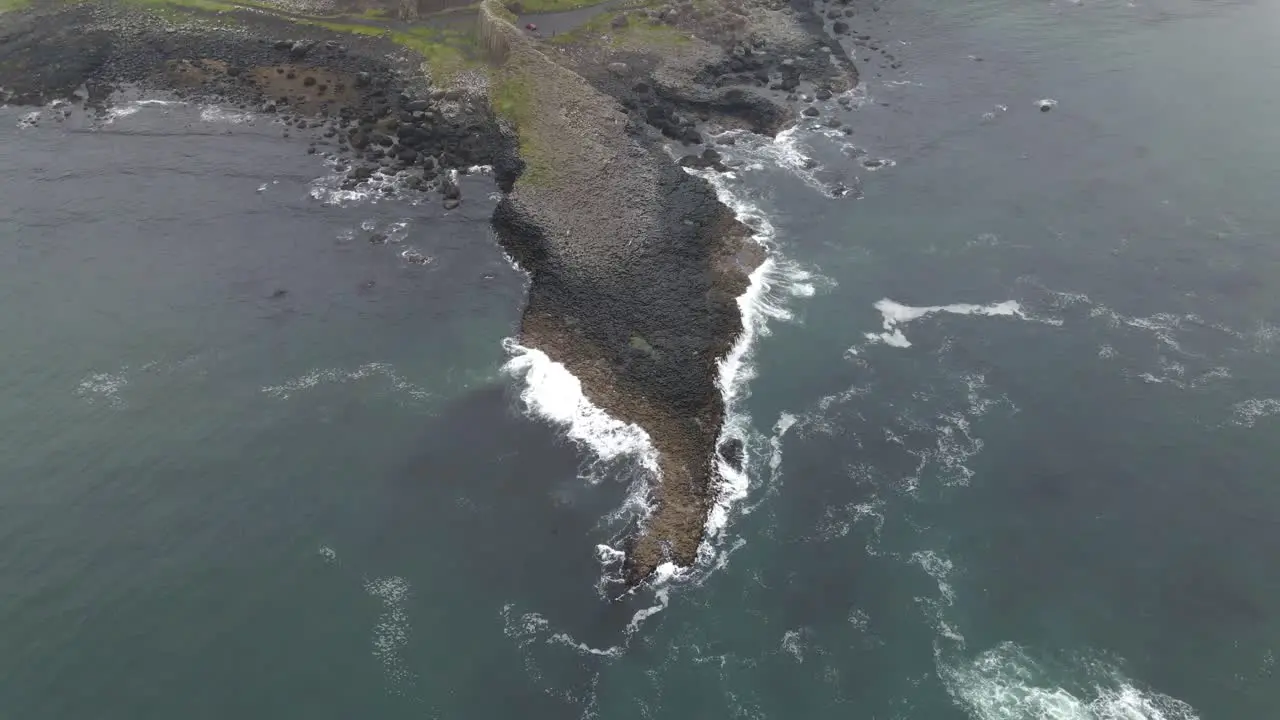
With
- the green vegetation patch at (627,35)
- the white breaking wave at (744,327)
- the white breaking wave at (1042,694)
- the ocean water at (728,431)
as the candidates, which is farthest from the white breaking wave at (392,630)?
the green vegetation patch at (627,35)

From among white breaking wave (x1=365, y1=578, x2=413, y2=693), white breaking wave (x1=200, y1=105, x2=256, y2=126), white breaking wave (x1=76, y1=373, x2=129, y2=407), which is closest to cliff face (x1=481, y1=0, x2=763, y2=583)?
white breaking wave (x1=365, y1=578, x2=413, y2=693)

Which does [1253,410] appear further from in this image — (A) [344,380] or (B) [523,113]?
(B) [523,113]

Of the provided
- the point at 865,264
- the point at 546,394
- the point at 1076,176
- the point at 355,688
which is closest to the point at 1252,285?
the point at 1076,176

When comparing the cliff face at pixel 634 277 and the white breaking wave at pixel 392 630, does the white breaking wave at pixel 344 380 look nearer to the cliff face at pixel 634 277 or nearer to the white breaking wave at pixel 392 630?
the cliff face at pixel 634 277

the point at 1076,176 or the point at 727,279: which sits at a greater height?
the point at 1076,176

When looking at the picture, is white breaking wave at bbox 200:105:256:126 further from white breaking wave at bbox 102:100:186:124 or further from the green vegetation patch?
the green vegetation patch

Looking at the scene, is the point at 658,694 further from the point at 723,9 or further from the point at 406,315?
the point at 723,9
